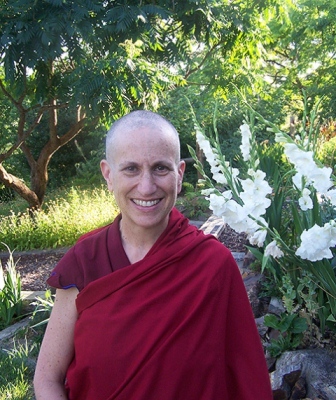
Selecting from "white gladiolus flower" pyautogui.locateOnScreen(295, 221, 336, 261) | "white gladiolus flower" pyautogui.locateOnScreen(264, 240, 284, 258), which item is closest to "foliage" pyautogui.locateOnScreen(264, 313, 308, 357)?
"white gladiolus flower" pyautogui.locateOnScreen(264, 240, 284, 258)

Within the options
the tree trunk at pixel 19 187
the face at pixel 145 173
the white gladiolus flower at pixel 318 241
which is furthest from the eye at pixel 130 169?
the tree trunk at pixel 19 187

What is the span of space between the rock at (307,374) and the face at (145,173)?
4.21 feet

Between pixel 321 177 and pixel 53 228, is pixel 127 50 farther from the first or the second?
pixel 53 228

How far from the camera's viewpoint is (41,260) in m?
7.70

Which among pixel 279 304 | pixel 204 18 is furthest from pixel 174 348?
pixel 204 18

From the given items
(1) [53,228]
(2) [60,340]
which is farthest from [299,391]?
(1) [53,228]

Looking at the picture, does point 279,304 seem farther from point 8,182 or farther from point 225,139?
point 225,139

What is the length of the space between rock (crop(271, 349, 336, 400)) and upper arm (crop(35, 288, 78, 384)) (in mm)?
1237

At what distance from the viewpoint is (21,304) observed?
5.14 metres

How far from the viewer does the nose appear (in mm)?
1589

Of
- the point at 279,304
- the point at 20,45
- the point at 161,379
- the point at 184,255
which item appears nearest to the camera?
the point at 161,379

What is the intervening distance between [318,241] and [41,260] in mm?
6474

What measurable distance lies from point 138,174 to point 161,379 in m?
0.65

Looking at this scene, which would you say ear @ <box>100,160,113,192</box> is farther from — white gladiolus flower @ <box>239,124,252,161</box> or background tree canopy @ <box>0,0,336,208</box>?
background tree canopy @ <box>0,0,336,208</box>
